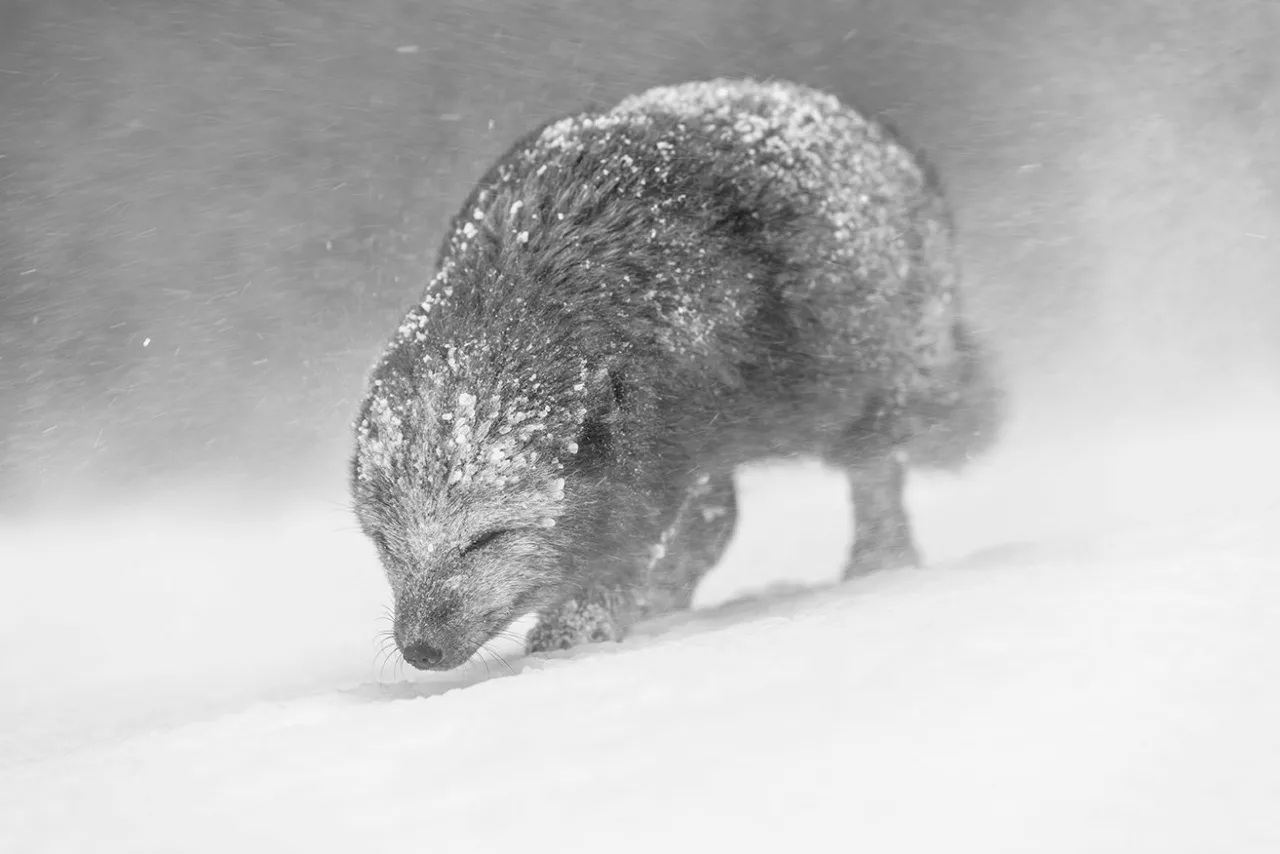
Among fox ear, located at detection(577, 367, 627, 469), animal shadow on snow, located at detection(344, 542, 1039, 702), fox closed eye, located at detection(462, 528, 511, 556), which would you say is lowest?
animal shadow on snow, located at detection(344, 542, 1039, 702)

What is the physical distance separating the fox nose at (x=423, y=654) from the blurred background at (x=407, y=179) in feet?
14.5

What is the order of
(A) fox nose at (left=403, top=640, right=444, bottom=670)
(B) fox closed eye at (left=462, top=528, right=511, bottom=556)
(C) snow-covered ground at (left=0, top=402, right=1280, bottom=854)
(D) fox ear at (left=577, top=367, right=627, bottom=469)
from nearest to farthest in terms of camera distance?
(C) snow-covered ground at (left=0, top=402, right=1280, bottom=854)
(A) fox nose at (left=403, top=640, right=444, bottom=670)
(B) fox closed eye at (left=462, top=528, right=511, bottom=556)
(D) fox ear at (left=577, top=367, right=627, bottom=469)

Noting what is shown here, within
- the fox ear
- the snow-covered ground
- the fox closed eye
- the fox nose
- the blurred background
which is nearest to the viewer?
the snow-covered ground

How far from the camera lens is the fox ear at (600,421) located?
3.18 m

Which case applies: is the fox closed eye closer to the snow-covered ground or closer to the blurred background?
the snow-covered ground

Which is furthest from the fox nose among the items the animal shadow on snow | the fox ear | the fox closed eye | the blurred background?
the blurred background

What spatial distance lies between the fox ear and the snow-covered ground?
1.95ft

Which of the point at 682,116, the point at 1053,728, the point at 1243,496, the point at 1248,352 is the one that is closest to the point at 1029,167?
the point at 1248,352

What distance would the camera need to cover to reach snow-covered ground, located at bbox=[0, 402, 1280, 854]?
154 centimetres

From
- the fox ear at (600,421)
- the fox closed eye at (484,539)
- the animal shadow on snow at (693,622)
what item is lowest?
the animal shadow on snow at (693,622)

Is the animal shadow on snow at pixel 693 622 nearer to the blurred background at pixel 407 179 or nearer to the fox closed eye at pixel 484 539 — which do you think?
the fox closed eye at pixel 484 539

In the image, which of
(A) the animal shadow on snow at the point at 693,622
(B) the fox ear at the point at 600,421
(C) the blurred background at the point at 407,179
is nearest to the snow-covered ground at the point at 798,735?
(A) the animal shadow on snow at the point at 693,622

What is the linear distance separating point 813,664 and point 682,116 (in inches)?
91.8

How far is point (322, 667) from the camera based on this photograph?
12.3ft
